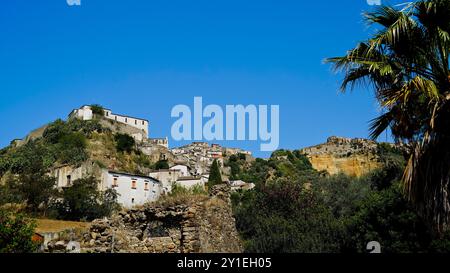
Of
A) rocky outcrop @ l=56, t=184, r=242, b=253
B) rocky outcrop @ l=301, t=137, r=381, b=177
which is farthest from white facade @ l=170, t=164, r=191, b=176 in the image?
rocky outcrop @ l=56, t=184, r=242, b=253

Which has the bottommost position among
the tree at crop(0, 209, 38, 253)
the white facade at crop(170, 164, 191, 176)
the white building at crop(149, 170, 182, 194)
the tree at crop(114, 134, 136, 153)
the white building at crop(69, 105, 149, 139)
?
the tree at crop(0, 209, 38, 253)

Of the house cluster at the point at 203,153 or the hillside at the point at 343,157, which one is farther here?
the hillside at the point at 343,157

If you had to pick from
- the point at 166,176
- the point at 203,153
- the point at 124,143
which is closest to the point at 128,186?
the point at 166,176

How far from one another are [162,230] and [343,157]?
152m

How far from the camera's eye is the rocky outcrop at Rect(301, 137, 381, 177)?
156750 millimetres

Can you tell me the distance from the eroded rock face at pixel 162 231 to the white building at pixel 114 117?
336 ft

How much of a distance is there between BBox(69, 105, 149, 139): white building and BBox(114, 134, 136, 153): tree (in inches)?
492

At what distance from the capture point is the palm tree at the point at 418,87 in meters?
8.67

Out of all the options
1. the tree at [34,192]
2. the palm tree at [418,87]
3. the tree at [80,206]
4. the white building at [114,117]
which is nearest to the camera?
the palm tree at [418,87]

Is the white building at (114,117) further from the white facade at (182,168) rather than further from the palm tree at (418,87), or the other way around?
the palm tree at (418,87)

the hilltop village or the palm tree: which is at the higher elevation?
the hilltop village

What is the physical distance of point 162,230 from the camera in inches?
698

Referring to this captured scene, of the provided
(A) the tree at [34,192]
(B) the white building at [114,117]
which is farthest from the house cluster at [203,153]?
(A) the tree at [34,192]

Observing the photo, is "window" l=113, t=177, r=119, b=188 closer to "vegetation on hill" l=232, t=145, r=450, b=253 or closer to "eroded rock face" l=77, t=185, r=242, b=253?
"vegetation on hill" l=232, t=145, r=450, b=253
